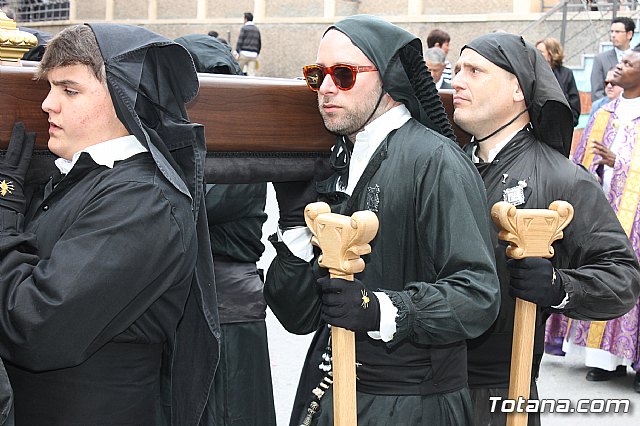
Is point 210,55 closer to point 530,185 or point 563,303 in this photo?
point 530,185

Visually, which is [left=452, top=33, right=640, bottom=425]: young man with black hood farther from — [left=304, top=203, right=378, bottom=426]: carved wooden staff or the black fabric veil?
the black fabric veil

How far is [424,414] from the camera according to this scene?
9.20 ft

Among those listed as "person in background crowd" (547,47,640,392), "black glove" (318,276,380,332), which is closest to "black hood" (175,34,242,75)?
"black glove" (318,276,380,332)

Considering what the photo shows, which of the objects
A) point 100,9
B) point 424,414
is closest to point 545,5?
point 100,9

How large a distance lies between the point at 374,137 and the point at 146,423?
1.05 metres

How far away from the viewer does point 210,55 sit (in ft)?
14.0

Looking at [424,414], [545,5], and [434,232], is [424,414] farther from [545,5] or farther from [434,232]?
[545,5]

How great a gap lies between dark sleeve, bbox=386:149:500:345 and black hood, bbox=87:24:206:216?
2.06 ft

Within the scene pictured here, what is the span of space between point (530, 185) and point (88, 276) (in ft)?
5.60

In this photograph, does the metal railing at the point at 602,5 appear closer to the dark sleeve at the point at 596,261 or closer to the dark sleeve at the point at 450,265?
the dark sleeve at the point at 596,261

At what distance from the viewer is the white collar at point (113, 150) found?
2574mm

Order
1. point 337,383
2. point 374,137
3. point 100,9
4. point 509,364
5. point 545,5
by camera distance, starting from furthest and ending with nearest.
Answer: point 100,9 → point 545,5 → point 509,364 → point 374,137 → point 337,383

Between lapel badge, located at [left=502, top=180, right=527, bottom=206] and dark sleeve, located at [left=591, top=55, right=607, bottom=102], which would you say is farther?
dark sleeve, located at [left=591, top=55, right=607, bottom=102]

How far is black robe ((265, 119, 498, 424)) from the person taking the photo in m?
2.67
